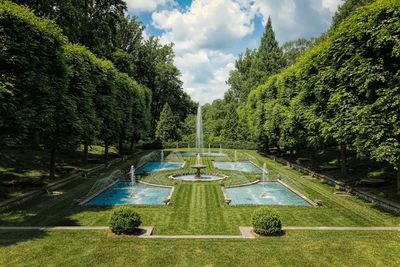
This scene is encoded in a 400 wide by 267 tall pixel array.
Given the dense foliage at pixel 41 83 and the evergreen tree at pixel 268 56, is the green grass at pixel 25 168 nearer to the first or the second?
the dense foliage at pixel 41 83

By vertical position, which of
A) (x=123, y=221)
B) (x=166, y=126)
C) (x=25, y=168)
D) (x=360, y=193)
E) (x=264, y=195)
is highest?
(x=166, y=126)

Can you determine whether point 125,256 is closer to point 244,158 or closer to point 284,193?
point 284,193

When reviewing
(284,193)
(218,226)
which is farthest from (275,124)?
(218,226)

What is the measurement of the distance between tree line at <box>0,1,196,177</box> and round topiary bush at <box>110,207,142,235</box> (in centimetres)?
920

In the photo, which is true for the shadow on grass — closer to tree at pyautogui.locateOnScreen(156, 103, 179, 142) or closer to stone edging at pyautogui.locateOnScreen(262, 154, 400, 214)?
stone edging at pyautogui.locateOnScreen(262, 154, 400, 214)

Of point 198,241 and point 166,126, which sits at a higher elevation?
point 166,126

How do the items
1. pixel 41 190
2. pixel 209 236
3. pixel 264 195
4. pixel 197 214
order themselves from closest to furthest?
pixel 209 236 → pixel 197 214 → pixel 41 190 → pixel 264 195

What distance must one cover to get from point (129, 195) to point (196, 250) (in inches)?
539

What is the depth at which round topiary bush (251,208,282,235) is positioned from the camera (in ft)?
49.2

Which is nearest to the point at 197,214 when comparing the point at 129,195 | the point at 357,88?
the point at 129,195

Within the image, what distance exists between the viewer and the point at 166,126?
77250 mm

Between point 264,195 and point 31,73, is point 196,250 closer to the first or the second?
point 264,195

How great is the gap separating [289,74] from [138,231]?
108 feet

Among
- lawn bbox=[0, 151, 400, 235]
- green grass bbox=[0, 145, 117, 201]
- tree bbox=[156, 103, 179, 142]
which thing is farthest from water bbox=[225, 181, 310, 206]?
tree bbox=[156, 103, 179, 142]
